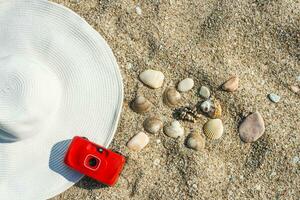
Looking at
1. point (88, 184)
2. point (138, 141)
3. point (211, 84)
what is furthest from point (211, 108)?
point (88, 184)

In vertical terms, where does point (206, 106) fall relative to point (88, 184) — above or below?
above

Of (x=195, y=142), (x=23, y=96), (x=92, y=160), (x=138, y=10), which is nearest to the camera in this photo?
(x=23, y=96)

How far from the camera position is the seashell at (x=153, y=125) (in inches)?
87.1

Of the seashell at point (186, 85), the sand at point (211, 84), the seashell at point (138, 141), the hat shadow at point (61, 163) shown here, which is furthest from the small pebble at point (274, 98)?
the hat shadow at point (61, 163)

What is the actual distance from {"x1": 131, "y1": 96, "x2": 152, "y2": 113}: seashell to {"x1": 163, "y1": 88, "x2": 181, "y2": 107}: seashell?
3.7 inches

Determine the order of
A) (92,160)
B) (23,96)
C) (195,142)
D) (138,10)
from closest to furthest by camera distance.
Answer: (23,96), (92,160), (195,142), (138,10)

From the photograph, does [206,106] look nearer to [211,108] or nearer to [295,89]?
[211,108]

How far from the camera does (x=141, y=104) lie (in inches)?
87.3

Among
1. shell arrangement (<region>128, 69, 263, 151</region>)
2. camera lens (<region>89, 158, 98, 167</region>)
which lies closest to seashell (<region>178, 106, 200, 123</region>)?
shell arrangement (<region>128, 69, 263, 151</region>)

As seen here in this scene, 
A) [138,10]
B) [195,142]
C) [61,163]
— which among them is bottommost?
[61,163]

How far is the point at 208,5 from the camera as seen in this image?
2.33 m

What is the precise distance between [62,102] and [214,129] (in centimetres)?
81

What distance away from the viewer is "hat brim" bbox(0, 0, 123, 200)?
82.5 inches

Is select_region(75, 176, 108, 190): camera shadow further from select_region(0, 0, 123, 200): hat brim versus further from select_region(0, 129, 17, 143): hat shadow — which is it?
select_region(0, 129, 17, 143): hat shadow
